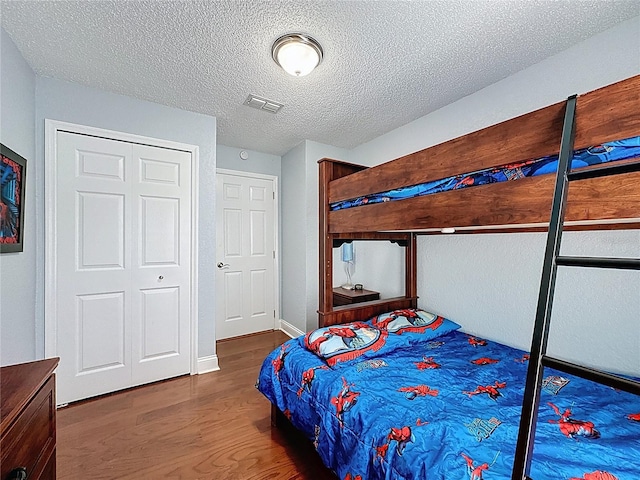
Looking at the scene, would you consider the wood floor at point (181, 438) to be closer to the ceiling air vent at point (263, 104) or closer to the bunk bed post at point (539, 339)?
the bunk bed post at point (539, 339)

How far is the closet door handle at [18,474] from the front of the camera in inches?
30.9

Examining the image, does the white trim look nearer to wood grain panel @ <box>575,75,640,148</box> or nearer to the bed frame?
the bed frame

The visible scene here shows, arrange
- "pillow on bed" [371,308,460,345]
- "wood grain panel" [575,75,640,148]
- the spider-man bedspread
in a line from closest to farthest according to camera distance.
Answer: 1. "wood grain panel" [575,75,640,148]
2. the spider-man bedspread
3. "pillow on bed" [371,308,460,345]

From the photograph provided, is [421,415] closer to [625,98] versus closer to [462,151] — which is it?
[462,151]

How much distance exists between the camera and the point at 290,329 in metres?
3.72

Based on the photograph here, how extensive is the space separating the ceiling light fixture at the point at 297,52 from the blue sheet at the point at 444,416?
1830 mm

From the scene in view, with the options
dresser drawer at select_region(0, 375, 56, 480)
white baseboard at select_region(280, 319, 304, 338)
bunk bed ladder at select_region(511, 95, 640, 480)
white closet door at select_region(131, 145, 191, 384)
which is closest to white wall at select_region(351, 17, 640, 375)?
bunk bed ladder at select_region(511, 95, 640, 480)

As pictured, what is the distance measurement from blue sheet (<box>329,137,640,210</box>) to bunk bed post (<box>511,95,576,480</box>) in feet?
0.38

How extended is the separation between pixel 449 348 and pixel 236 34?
8.00 feet

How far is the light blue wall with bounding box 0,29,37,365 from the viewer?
5.33 ft

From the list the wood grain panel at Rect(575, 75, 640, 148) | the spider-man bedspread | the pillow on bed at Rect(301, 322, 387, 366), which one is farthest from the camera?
the pillow on bed at Rect(301, 322, 387, 366)

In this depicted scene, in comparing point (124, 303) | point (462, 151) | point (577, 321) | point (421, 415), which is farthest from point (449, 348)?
point (124, 303)

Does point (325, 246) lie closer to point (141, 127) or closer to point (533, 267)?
point (533, 267)

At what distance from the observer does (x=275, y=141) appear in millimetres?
3398
